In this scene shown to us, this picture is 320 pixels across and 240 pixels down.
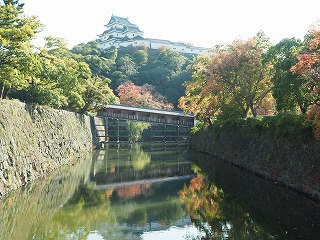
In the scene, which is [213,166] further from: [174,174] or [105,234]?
[105,234]

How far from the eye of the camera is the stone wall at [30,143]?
1180 cm

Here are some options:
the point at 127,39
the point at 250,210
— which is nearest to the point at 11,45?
the point at 250,210

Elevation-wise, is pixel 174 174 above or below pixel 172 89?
below

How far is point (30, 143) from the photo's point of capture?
14695 millimetres

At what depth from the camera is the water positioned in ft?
26.7

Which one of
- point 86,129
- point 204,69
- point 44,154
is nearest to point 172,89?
point 86,129

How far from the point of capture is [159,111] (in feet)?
122

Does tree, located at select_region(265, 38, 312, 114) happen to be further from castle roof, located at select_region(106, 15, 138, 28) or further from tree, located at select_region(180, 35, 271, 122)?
castle roof, located at select_region(106, 15, 138, 28)

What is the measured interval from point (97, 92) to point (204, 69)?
35.5 feet

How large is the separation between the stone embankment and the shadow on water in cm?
46

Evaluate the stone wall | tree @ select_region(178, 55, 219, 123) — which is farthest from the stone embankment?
the stone wall

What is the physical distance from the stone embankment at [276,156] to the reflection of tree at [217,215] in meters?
2.63

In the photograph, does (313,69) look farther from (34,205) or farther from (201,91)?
(201,91)

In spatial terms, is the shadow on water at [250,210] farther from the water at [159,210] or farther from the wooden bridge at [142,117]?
the wooden bridge at [142,117]
